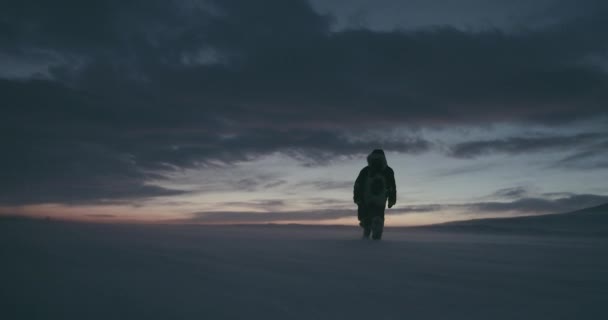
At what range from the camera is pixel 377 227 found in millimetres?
7758

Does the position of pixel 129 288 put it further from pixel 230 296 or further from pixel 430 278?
pixel 430 278

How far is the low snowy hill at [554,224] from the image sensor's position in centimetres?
1339

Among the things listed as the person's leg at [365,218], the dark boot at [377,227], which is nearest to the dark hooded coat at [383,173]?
the person's leg at [365,218]

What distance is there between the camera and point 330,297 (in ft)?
6.72

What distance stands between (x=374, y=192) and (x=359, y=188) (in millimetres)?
426

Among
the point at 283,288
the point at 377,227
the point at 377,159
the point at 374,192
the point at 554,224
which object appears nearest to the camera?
the point at 283,288

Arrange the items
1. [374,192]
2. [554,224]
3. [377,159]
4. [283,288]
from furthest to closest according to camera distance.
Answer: [554,224], [377,159], [374,192], [283,288]

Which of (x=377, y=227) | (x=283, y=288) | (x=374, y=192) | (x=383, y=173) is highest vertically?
(x=383, y=173)

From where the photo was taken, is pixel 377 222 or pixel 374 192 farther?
pixel 374 192

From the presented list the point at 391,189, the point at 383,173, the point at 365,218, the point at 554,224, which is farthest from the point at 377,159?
the point at 554,224

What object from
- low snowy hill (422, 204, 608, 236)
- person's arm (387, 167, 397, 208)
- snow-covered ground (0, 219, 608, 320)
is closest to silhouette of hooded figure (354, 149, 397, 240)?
person's arm (387, 167, 397, 208)

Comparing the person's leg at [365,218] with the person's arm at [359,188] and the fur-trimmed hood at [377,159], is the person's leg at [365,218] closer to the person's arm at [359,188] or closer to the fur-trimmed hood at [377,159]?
the person's arm at [359,188]

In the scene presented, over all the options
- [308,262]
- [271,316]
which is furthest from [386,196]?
[271,316]

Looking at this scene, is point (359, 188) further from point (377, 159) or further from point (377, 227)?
point (377, 227)
